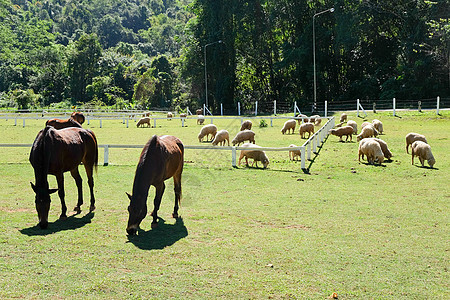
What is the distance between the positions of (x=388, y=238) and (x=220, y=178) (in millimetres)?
6704

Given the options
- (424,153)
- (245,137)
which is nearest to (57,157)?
(424,153)

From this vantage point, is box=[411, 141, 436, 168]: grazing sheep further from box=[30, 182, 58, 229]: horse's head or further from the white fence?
box=[30, 182, 58, 229]: horse's head

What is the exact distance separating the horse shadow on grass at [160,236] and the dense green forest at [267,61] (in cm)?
2604

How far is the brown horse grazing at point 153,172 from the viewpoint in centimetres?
775

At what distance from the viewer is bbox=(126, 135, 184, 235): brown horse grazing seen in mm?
7750

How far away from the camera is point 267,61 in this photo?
54.3 metres

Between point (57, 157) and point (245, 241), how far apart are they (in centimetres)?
407

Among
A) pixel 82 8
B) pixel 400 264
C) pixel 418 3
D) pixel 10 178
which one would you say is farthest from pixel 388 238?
pixel 82 8

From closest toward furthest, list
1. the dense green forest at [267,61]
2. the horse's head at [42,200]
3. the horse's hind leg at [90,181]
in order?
the horse's head at [42,200], the horse's hind leg at [90,181], the dense green forest at [267,61]

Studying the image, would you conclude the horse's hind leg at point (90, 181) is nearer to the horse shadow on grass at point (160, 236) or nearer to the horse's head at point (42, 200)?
the horse's head at point (42, 200)

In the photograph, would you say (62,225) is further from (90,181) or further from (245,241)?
(245,241)

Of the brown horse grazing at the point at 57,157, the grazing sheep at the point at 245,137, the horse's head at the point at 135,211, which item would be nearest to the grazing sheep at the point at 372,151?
the grazing sheep at the point at 245,137

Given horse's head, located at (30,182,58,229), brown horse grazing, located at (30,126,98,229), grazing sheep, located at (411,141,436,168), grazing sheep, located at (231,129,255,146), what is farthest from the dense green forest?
horse's head, located at (30,182,58,229)

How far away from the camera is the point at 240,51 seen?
5575 cm
